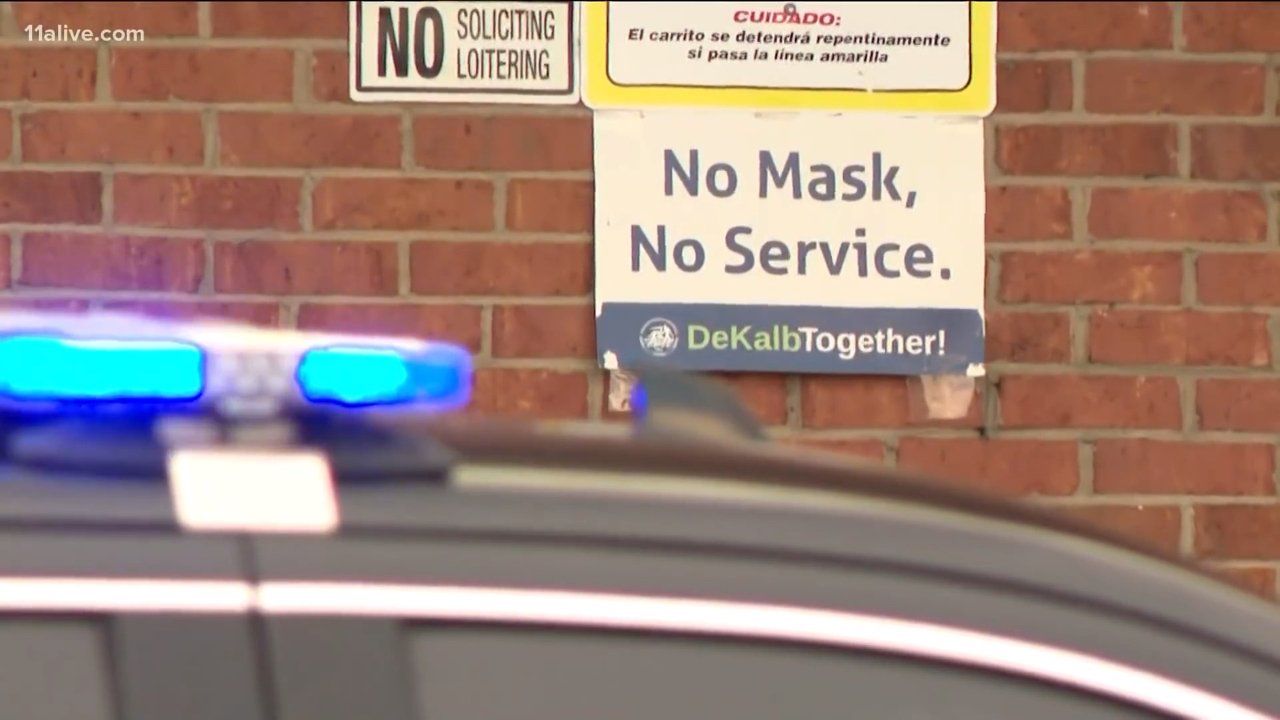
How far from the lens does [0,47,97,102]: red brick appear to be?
226 centimetres

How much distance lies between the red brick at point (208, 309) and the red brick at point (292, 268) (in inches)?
1.0

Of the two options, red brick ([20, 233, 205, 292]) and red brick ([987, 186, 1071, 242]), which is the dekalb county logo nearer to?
red brick ([987, 186, 1071, 242])

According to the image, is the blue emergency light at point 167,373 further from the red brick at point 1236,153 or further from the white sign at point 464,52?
the red brick at point 1236,153

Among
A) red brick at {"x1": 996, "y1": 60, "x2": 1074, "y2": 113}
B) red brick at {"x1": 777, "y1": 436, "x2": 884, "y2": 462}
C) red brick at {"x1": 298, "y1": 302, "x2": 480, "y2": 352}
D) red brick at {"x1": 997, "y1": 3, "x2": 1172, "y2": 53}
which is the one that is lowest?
red brick at {"x1": 777, "y1": 436, "x2": 884, "y2": 462}

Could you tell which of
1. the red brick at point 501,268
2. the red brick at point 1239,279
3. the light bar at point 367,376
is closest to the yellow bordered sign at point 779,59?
the red brick at point 501,268

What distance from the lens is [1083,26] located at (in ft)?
7.58

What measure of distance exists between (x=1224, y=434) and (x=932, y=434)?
496 mm

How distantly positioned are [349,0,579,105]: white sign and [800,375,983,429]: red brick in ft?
2.09

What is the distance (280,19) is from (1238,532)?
182 cm

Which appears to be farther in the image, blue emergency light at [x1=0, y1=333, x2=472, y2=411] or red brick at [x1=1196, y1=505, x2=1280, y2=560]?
red brick at [x1=1196, y1=505, x2=1280, y2=560]

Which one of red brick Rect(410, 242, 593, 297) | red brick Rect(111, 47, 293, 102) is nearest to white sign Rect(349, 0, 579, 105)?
red brick Rect(111, 47, 293, 102)

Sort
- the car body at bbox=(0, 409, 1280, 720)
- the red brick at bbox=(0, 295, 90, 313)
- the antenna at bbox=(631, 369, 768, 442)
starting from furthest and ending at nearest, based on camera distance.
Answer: the red brick at bbox=(0, 295, 90, 313)
the antenna at bbox=(631, 369, 768, 442)
the car body at bbox=(0, 409, 1280, 720)

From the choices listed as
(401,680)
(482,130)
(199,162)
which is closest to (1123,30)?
(482,130)

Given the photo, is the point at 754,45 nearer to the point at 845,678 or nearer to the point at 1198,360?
the point at 1198,360
